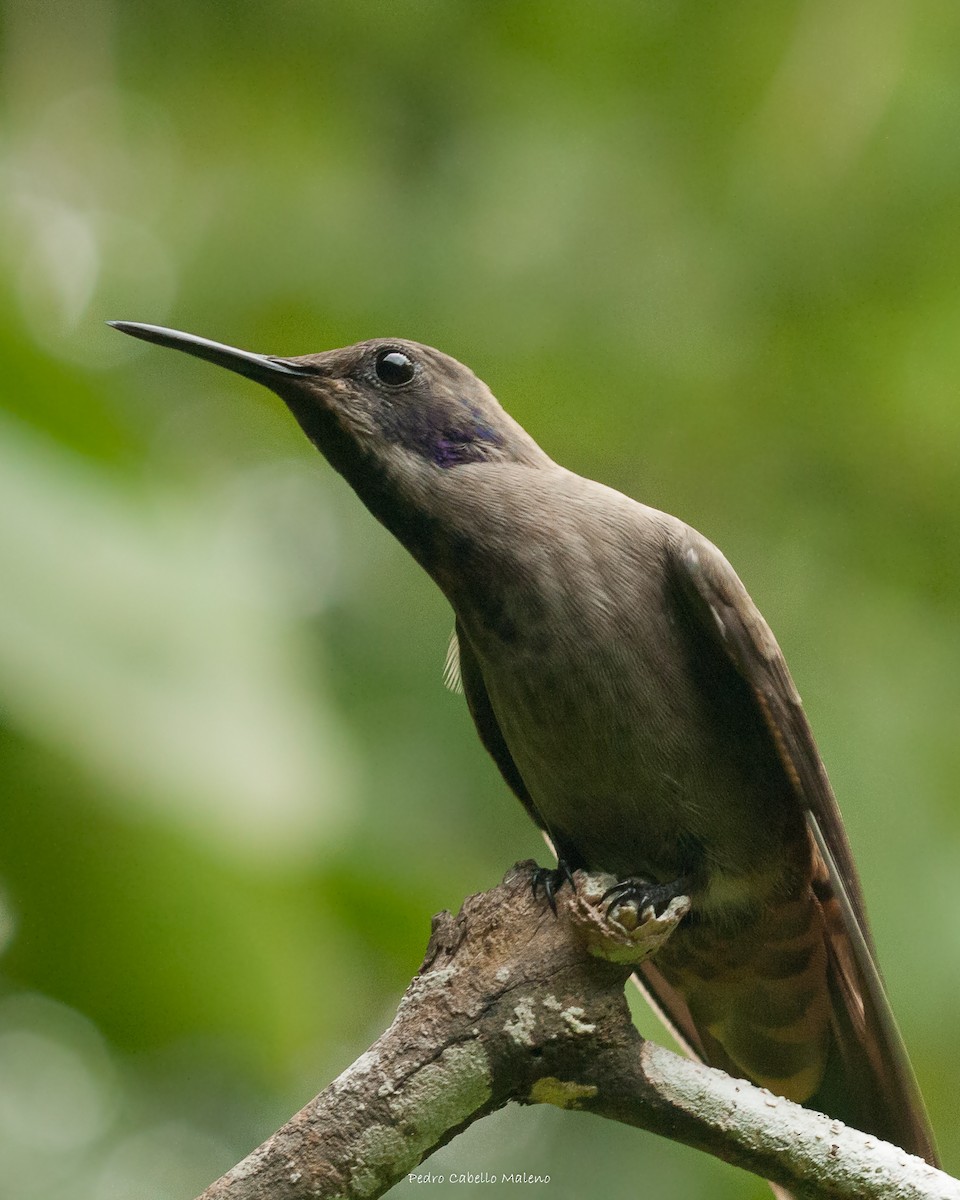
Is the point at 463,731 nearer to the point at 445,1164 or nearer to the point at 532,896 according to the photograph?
the point at 445,1164

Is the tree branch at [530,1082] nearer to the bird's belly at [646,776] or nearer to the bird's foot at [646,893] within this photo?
the bird's foot at [646,893]

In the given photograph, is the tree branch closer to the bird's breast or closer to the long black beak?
the bird's breast

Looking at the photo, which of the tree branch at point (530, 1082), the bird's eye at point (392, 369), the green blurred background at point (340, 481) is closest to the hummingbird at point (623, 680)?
the bird's eye at point (392, 369)

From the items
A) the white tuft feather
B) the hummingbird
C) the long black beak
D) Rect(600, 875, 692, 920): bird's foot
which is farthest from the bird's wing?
the long black beak

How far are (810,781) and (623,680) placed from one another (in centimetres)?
62

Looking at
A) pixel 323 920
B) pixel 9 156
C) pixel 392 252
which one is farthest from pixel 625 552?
pixel 9 156

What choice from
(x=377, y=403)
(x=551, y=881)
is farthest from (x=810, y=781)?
(x=377, y=403)

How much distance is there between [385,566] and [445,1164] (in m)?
3.08

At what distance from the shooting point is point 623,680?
13.1ft

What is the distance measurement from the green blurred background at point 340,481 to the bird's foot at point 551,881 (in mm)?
1335

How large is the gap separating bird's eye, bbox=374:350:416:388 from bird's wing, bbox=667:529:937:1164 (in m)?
0.94

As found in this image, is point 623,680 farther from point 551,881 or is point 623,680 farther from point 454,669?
point 454,669

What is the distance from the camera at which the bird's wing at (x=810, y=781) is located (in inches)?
160

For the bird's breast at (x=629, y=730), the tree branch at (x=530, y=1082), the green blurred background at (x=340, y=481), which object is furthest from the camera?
the green blurred background at (x=340, y=481)
